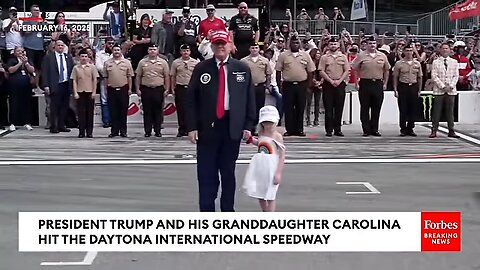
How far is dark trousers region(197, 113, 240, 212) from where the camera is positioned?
8453 millimetres

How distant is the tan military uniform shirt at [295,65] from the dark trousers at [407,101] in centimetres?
199

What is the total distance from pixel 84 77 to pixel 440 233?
11.5 metres

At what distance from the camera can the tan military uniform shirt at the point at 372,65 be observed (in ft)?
57.2

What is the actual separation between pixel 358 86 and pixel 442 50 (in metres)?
1.89

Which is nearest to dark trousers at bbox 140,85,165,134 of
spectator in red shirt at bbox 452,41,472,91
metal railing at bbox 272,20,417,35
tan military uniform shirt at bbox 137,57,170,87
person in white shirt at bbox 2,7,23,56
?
tan military uniform shirt at bbox 137,57,170,87

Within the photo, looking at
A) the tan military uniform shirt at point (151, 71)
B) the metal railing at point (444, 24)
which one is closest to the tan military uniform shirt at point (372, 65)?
the tan military uniform shirt at point (151, 71)

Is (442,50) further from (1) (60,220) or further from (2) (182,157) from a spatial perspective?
(1) (60,220)

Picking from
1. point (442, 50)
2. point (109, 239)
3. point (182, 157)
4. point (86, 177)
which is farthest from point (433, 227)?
point (442, 50)

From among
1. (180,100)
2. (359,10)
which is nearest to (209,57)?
(180,100)

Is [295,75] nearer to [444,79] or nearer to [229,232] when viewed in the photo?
[444,79]

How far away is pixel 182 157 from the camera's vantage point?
15.0 meters

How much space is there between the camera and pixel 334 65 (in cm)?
1752

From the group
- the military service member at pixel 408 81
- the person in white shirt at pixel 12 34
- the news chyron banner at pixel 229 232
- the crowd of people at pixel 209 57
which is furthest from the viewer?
the person in white shirt at pixel 12 34

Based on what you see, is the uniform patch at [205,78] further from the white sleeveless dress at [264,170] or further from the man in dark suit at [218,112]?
the white sleeveless dress at [264,170]
